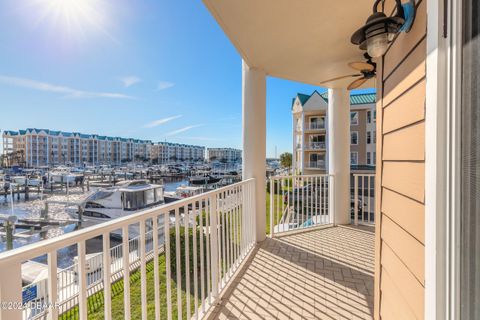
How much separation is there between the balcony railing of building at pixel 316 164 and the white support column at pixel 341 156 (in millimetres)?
12920

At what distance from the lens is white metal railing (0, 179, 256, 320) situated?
754mm

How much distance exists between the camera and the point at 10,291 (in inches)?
25.6

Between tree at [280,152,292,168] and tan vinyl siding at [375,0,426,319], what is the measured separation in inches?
768

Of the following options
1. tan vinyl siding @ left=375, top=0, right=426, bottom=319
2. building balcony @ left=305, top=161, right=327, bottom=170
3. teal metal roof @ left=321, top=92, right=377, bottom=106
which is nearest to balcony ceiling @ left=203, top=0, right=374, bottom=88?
tan vinyl siding @ left=375, top=0, right=426, bottom=319

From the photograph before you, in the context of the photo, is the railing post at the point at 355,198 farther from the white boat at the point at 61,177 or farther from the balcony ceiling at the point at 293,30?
the white boat at the point at 61,177

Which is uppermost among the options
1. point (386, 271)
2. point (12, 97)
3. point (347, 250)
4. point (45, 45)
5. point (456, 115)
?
point (45, 45)

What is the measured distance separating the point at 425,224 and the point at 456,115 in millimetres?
420

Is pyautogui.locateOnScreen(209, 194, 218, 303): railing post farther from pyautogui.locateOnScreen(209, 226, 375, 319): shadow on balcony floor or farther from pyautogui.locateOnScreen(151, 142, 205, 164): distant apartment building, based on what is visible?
pyautogui.locateOnScreen(151, 142, 205, 164): distant apartment building

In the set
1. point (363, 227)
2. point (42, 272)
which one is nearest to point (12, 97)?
point (42, 272)

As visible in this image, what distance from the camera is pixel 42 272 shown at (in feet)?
4.40


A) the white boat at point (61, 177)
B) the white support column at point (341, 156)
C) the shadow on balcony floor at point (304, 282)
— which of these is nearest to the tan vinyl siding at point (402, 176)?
the shadow on balcony floor at point (304, 282)

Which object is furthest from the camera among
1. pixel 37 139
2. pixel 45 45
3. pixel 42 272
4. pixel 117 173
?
pixel 117 173

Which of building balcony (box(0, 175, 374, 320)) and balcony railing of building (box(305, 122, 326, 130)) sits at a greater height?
balcony railing of building (box(305, 122, 326, 130))

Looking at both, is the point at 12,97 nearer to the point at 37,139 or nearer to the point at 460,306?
the point at 37,139
